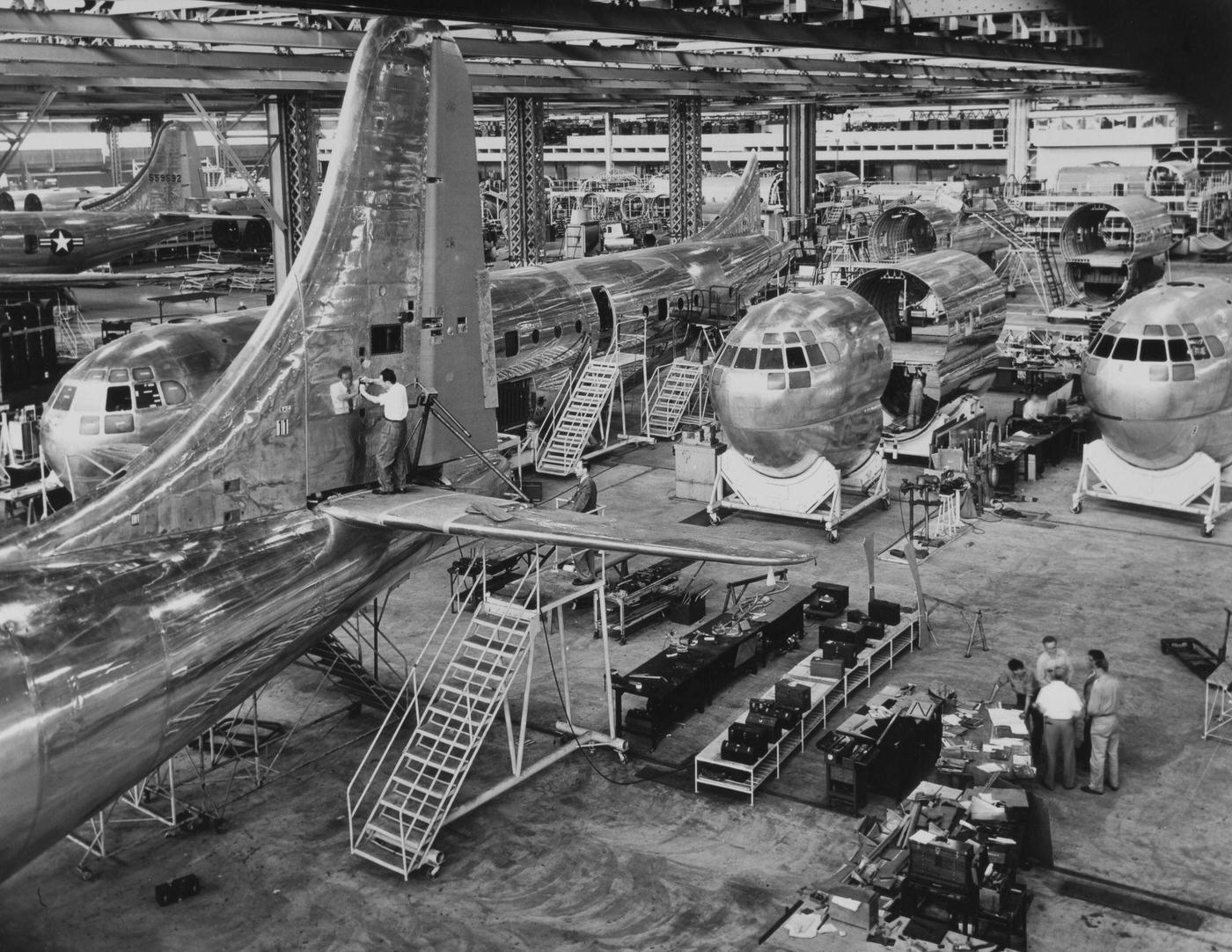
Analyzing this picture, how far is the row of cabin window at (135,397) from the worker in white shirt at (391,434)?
1111 cm

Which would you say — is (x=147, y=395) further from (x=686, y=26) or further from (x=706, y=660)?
(x=706, y=660)

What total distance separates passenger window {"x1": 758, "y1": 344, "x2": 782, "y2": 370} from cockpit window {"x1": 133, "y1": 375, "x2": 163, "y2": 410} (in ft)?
41.4

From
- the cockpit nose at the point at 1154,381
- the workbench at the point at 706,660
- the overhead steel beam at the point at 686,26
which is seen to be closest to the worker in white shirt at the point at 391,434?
the workbench at the point at 706,660

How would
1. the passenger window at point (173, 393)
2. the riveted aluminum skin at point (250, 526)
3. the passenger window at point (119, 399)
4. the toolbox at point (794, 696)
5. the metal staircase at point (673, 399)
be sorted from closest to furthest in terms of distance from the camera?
the riveted aluminum skin at point (250, 526)
the toolbox at point (794, 696)
the passenger window at point (119, 399)
the passenger window at point (173, 393)
the metal staircase at point (673, 399)

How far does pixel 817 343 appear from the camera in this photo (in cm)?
2784

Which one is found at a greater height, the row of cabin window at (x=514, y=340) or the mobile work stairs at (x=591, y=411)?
the row of cabin window at (x=514, y=340)

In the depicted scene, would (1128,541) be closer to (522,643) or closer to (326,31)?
(522,643)

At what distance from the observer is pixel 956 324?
3394cm

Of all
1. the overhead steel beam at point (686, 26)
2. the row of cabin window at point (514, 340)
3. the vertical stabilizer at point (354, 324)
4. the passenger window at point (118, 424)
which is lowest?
the passenger window at point (118, 424)

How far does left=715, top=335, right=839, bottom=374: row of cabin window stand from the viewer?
2759 cm

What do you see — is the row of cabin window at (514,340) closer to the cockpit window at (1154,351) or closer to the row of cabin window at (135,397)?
the row of cabin window at (135,397)

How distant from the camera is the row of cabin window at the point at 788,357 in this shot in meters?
27.6

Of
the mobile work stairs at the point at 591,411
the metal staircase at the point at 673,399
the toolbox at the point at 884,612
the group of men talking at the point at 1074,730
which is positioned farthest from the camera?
the metal staircase at the point at 673,399

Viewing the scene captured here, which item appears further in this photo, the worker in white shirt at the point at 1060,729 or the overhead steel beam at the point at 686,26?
the worker in white shirt at the point at 1060,729
